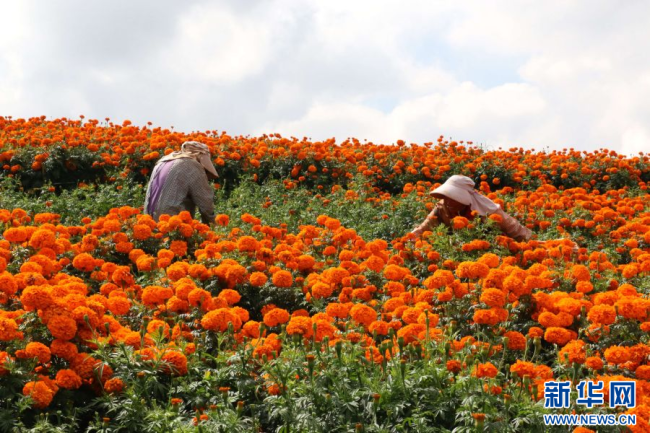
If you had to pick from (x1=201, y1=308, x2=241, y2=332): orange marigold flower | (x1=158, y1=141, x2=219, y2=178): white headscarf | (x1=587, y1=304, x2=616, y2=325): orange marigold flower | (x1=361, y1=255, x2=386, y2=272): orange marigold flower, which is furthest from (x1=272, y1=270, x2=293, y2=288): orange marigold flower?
(x1=158, y1=141, x2=219, y2=178): white headscarf

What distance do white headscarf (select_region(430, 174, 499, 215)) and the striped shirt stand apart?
2.34 meters

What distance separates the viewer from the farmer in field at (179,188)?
7207 mm

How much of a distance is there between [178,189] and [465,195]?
2.86 meters

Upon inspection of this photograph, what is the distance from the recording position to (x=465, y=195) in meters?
6.89

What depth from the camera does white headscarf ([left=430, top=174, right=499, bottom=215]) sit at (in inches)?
270

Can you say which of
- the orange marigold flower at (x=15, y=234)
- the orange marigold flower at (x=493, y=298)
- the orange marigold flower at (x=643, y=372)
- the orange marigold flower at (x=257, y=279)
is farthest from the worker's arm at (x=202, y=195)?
the orange marigold flower at (x=643, y=372)

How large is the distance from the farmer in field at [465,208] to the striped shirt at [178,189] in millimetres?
2213

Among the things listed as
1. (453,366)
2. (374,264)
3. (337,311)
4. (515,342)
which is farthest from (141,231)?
(453,366)

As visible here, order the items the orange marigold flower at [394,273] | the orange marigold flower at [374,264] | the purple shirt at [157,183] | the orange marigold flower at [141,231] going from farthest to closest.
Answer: the purple shirt at [157,183]
the orange marigold flower at [141,231]
the orange marigold flower at [374,264]
the orange marigold flower at [394,273]

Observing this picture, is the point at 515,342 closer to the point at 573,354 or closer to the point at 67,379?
the point at 573,354

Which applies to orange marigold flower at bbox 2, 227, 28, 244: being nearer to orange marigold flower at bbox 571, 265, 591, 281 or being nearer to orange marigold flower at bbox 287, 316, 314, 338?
orange marigold flower at bbox 287, 316, 314, 338

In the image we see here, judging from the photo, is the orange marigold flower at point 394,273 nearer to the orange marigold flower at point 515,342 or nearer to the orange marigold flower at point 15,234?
the orange marigold flower at point 515,342

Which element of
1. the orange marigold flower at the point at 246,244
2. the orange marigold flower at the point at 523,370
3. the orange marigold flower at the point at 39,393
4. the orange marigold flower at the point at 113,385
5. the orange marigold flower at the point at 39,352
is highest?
the orange marigold flower at the point at 246,244

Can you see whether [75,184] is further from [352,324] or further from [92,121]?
[352,324]
